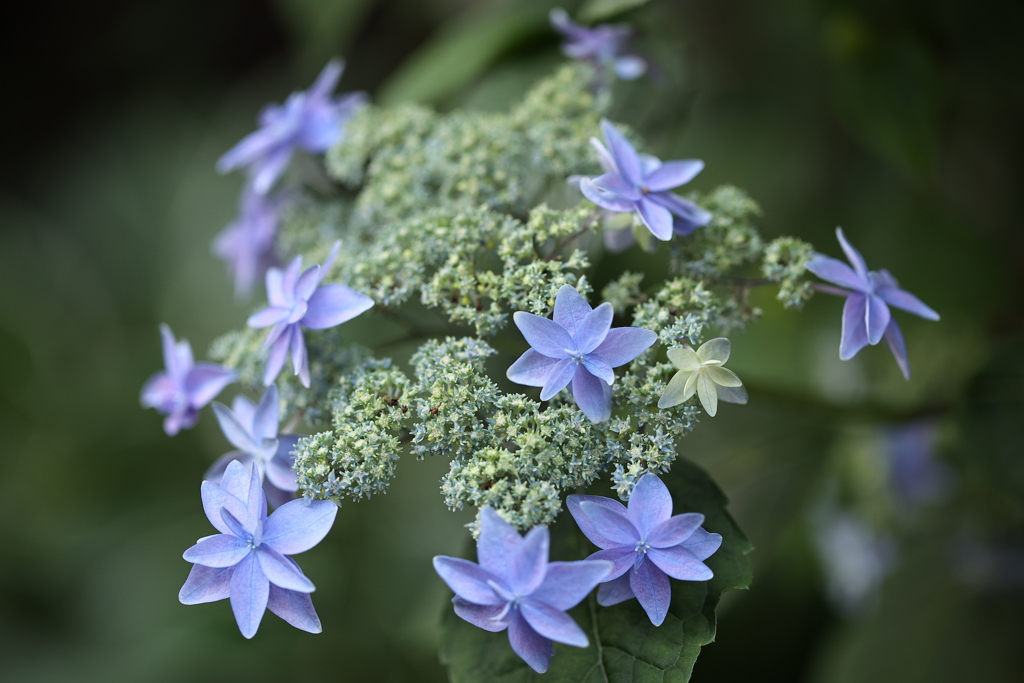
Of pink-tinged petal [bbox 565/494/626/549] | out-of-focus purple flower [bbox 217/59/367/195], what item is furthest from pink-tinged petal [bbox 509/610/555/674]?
out-of-focus purple flower [bbox 217/59/367/195]

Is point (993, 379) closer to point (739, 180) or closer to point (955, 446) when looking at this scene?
point (955, 446)

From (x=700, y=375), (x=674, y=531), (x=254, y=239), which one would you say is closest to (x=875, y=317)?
(x=700, y=375)

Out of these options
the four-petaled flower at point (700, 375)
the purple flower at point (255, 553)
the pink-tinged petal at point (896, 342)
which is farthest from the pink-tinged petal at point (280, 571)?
the pink-tinged petal at point (896, 342)

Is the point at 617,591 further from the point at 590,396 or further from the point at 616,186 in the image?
the point at 616,186

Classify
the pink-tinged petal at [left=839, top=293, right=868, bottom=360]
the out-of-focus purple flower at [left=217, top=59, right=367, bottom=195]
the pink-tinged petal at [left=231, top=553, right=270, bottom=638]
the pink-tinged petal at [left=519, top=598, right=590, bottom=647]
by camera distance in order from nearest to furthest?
the pink-tinged petal at [left=519, top=598, right=590, bottom=647], the pink-tinged petal at [left=231, top=553, right=270, bottom=638], the pink-tinged petal at [left=839, top=293, right=868, bottom=360], the out-of-focus purple flower at [left=217, top=59, right=367, bottom=195]

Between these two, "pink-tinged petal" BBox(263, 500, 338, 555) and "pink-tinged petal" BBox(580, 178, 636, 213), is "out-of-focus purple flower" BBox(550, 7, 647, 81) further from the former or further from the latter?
"pink-tinged petal" BBox(263, 500, 338, 555)

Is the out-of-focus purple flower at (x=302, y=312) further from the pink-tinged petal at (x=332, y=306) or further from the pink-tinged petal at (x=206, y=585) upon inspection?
the pink-tinged petal at (x=206, y=585)

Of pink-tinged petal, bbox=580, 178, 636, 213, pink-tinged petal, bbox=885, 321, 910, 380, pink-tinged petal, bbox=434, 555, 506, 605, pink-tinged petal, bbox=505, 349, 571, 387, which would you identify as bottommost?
pink-tinged petal, bbox=885, 321, 910, 380
